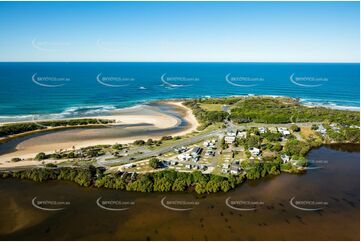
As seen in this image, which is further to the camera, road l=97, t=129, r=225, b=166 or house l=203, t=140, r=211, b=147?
house l=203, t=140, r=211, b=147

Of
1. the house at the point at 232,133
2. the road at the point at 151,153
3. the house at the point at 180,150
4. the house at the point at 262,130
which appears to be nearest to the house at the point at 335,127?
the house at the point at 262,130

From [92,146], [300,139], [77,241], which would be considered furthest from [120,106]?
[77,241]

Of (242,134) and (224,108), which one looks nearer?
(242,134)

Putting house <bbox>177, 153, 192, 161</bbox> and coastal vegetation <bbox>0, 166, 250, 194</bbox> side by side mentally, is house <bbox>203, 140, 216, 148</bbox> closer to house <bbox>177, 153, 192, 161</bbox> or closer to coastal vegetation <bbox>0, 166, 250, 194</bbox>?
house <bbox>177, 153, 192, 161</bbox>

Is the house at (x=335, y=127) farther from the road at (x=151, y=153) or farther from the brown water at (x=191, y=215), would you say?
the road at (x=151, y=153)

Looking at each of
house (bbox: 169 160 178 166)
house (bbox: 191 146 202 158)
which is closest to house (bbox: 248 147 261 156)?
house (bbox: 191 146 202 158)

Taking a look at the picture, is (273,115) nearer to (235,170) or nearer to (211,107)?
(211,107)

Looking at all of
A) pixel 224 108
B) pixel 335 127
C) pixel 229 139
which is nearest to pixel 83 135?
pixel 229 139
